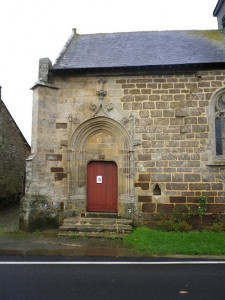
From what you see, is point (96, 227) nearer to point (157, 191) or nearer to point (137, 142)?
point (157, 191)

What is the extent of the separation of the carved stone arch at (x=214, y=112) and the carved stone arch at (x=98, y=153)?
2650 mm

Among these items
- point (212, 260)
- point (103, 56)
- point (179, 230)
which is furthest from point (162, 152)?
point (103, 56)

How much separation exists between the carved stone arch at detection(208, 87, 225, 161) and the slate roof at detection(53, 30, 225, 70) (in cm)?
110

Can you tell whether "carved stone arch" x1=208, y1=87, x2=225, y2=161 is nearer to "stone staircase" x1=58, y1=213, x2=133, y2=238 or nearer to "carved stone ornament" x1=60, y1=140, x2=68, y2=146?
"stone staircase" x1=58, y1=213, x2=133, y2=238

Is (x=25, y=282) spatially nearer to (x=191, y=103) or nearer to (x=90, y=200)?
(x=90, y=200)

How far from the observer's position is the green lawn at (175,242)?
5.40 m

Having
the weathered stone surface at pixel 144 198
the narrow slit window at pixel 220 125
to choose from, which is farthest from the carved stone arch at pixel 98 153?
the narrow slit window at pixel 220 125

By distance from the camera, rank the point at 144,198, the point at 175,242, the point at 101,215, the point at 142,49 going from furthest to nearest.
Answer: the point at 142,49 → the point at 101,215 → the point at 144,198 → the point at 175,242

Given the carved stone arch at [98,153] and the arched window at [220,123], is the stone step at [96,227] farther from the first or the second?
the arched window at [220,123]

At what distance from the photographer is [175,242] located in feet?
19.6

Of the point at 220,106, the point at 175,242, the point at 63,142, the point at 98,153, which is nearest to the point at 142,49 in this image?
the point at 220,106

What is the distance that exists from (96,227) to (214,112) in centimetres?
537

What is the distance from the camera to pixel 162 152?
7.89 meters

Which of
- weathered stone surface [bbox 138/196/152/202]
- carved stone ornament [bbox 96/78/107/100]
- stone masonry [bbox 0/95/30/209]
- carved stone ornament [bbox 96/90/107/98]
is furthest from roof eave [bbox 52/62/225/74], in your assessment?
stone masonry [bbox 0/95/30/209]
